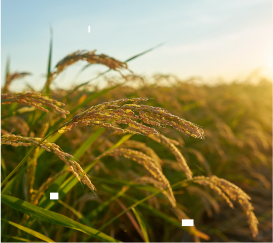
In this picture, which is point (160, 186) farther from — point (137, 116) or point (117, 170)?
point (137, 116)

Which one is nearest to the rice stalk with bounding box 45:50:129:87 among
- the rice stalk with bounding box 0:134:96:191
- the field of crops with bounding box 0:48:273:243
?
the field of crops with bounding box 0:48:273:243

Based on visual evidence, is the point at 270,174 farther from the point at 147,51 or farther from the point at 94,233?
the point at 94,233

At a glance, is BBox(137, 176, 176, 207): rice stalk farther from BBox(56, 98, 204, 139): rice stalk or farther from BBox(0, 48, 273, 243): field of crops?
BBox(56, 98, 204, 139): rice stalk

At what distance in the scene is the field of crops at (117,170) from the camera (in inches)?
35.4

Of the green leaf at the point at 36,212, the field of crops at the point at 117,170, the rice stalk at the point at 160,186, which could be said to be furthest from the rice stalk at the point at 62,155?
the rice stalk at the point at 160,186

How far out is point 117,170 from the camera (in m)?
2.49

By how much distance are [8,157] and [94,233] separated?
61.4 inches

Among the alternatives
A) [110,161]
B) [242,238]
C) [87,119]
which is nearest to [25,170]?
[87,119]

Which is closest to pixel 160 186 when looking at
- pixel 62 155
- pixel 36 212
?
pixel 36 212

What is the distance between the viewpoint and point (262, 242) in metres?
2.81

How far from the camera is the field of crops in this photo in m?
0.90

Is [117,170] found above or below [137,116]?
below

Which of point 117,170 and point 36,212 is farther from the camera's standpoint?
point 117,170

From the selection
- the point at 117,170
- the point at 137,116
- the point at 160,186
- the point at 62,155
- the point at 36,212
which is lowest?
the point at 117,170
